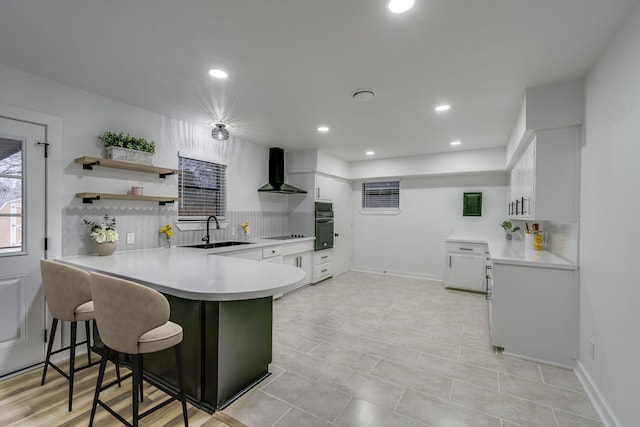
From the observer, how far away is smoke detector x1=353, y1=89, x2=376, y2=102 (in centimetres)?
273

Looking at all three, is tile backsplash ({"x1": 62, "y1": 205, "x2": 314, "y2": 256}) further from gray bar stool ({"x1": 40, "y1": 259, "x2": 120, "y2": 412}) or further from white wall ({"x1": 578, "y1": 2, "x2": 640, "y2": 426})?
white wall ({"x1": 578, "y1": 2, "x2": 640, "y2": 426})

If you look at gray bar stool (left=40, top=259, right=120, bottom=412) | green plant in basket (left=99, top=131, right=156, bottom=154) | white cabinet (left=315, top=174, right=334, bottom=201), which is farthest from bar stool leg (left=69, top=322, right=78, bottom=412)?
white cabinet (left=315, top=174, right=334, bottom=201)

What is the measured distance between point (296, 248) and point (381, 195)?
2.60 meters

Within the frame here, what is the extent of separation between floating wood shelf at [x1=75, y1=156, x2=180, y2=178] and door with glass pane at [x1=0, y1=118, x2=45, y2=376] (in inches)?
11.5

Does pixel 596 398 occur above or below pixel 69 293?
below

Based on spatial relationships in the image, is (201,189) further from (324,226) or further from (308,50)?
(308,50)

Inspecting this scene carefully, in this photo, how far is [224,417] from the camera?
1.82m

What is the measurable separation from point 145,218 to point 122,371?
1.55 m

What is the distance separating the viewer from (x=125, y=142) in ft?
9.57

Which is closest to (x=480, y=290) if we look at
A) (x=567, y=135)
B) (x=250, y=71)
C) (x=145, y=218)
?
(x=567, y=135)

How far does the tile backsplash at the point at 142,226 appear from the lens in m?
2.67

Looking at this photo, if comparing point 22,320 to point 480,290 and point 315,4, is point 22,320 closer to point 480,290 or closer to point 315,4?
point 315,4

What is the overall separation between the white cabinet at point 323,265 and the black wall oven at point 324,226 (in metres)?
0.12

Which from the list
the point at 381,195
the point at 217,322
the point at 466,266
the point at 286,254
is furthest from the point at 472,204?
the point at 217,322
